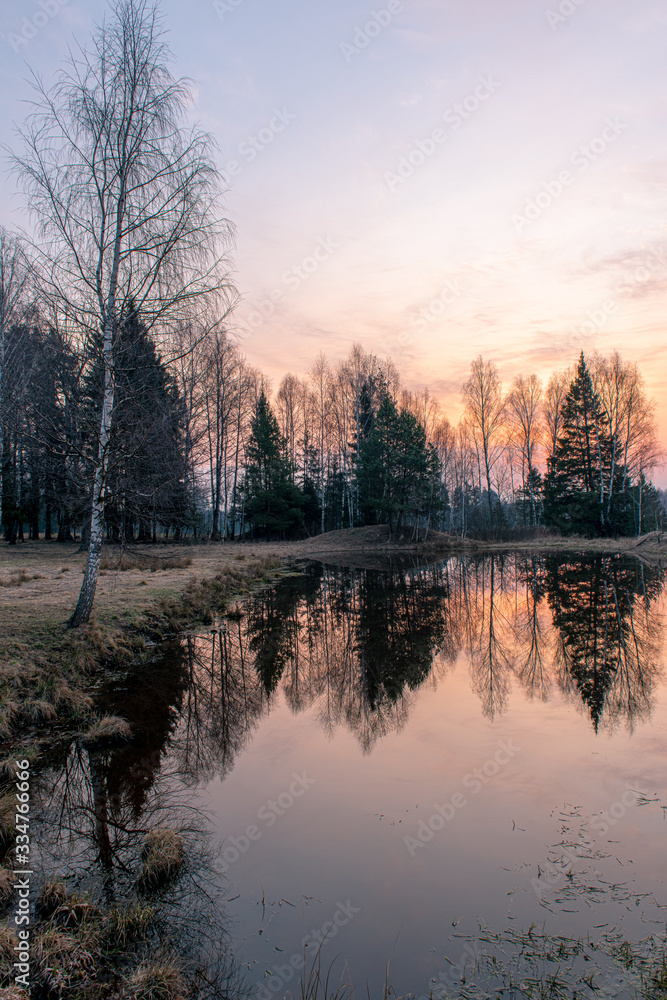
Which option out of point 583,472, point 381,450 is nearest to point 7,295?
point 381,450

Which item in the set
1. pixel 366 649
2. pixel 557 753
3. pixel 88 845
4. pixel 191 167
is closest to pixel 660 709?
pixel 557 753

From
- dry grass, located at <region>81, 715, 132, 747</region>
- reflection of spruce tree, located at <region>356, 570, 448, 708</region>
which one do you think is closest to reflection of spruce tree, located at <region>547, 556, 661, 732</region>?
reflection of spruce tree, located at <region>356, 570, 448, 708</region>

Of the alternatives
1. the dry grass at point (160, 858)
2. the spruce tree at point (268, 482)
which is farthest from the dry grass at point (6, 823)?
the spruce tree at point (268, 482)

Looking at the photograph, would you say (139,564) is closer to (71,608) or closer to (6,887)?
(71,608)

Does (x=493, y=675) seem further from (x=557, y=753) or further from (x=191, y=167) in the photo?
(x=191, y=167)

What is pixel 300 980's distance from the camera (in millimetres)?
3143

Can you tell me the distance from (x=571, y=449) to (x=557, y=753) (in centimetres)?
4246

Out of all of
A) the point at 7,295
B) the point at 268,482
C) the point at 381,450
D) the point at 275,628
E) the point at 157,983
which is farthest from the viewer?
the point at 268,482

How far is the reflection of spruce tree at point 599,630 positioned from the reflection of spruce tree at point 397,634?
2790 millimetres

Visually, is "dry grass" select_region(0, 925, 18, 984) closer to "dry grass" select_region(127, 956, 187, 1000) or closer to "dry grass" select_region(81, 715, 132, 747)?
"dry grass" select_region(127, 956, 187, 1000)

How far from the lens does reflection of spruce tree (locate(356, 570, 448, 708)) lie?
917cm

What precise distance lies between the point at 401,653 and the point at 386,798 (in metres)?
5.62

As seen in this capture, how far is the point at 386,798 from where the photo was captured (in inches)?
209

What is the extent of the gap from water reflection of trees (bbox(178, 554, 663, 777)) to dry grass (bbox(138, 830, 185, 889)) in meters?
1.61
